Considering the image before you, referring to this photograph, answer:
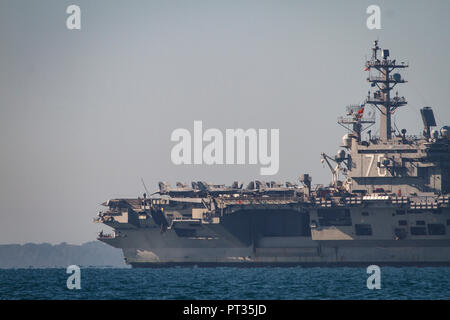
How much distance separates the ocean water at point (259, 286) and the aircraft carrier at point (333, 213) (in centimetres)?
262

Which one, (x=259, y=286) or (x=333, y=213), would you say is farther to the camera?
(x=333, y=213)

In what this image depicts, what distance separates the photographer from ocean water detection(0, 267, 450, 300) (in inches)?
1565

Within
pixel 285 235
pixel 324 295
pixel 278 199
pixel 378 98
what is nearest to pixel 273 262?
pixel 285 235

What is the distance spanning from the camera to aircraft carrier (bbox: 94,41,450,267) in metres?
58.2

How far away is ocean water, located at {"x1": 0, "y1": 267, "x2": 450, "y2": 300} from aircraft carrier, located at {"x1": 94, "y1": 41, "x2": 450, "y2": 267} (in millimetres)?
2618

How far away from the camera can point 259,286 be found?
44781 mm

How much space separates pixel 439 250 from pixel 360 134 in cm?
1112

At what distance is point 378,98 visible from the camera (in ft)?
215

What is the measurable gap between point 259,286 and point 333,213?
623 inches

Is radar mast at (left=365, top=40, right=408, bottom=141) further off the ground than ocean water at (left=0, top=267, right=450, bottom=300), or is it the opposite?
radar mast at (left=365, top=40, right=408, bottom=141)

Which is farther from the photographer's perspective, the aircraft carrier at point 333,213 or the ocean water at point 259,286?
the aircraft carrier at point 333,213

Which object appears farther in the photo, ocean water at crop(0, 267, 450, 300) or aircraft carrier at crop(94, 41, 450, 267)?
aircraft carrier at crop(94, 41, 450, 267)

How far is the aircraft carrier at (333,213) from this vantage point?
58.2 meters
